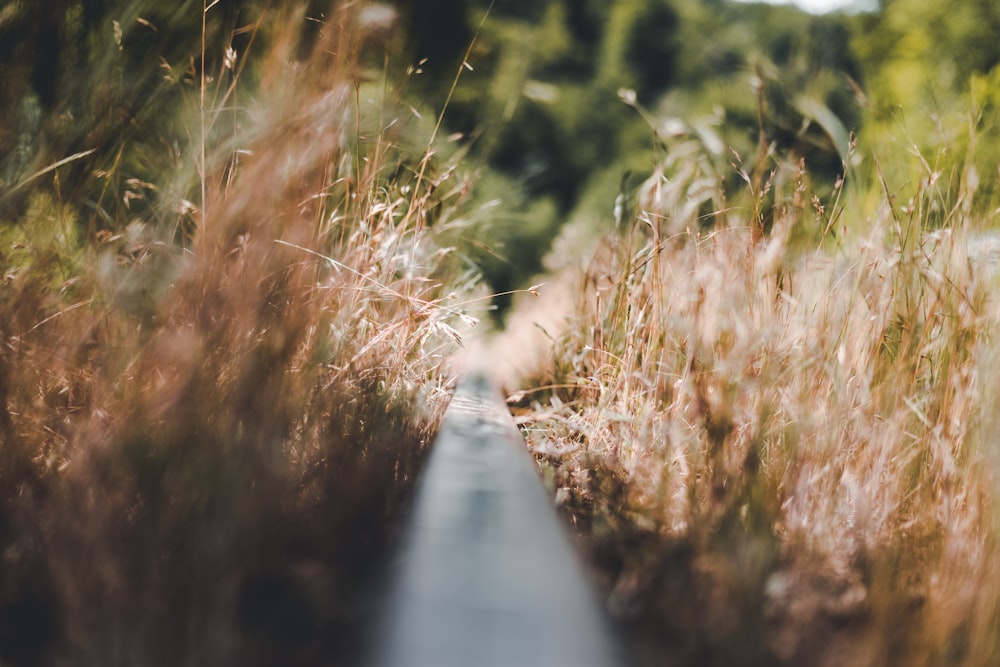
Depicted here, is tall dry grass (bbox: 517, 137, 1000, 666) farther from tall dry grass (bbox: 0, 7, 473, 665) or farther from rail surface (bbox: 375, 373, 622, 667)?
tall dry grass (bbox: 0, 7, 473, 665)

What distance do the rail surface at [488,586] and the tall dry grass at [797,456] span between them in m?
0.06

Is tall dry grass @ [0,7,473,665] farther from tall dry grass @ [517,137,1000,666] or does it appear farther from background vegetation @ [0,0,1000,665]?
tall dry grass @ [517,137,1000,666]

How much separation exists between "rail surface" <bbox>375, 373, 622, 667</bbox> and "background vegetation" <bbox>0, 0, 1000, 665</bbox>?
0.05 meters

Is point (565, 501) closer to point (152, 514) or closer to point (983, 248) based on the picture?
point (152, 514)

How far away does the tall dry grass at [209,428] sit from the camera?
0.63 meters

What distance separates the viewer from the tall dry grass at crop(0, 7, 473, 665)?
627 millimetres

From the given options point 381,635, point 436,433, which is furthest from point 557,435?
point 381,635

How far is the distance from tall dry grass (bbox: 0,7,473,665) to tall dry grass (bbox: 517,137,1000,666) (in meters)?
0.33

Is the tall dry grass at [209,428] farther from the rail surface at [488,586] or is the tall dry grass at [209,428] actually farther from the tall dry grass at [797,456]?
the tall dry grass at [797,456]

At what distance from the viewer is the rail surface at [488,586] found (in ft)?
2.01

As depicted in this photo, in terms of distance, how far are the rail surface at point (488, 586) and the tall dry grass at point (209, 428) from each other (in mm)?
47

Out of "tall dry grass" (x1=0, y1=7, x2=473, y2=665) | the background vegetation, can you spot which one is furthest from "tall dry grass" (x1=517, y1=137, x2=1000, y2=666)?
"tall dry grass" (x1=0, y1=7, x2=473, y2=665)

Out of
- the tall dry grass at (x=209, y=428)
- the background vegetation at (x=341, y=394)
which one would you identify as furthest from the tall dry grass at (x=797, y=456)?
the tall dry grass at (x=209, y=428)

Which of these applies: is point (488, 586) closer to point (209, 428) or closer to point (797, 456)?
point (209, 428)
